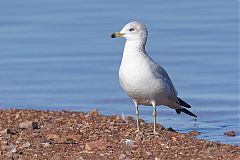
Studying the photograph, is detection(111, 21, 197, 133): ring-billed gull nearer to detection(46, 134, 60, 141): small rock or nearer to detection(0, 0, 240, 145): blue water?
detection(0, 0, 240, 145): blue water

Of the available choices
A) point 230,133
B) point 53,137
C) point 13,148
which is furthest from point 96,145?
point 230,133

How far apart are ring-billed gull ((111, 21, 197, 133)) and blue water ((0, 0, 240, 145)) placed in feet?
2.65

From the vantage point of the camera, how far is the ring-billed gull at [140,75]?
1020 centimetres

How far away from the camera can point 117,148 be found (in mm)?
9250

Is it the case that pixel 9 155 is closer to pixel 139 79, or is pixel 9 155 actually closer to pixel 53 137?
pixel 53 137

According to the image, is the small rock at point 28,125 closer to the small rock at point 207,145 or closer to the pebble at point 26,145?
the pebble at point 26,145

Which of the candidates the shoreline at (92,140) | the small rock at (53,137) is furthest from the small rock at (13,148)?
the small rock at (53,137)

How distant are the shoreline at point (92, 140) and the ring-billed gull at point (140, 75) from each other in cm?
37

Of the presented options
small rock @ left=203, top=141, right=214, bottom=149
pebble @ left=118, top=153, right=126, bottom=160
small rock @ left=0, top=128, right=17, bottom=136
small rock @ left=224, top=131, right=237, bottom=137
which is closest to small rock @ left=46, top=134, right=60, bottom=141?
small rock @ left=0, top=128, right=17, bottom=136

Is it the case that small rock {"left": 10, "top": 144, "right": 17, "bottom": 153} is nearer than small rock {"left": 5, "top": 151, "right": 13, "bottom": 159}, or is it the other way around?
small rock {"left": 5, "top": 151, "right": 13, "bottom": 159}

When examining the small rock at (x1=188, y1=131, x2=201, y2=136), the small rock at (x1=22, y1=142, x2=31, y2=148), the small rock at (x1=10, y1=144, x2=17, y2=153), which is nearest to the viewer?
the small rock at (x1=10, y1=144, x2=17, y2=153)

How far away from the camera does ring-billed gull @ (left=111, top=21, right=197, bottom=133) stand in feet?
33.4

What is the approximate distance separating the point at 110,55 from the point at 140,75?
4.99m

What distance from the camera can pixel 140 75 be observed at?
10.2 metres
